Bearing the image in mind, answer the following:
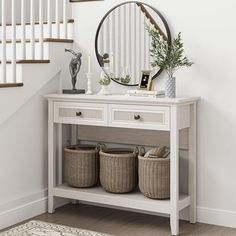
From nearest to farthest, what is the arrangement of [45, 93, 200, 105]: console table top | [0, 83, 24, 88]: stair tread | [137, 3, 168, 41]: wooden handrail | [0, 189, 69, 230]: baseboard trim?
[45, 93, 200, 105]: console table top < [0, 83, 24, 88]: stair tread < [0, 189, 69, 230]: baseboard trim < [137, 3, 168, 41]: wooden handrail

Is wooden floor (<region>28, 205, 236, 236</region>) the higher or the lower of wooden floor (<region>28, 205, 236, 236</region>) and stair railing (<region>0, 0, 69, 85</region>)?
the lower

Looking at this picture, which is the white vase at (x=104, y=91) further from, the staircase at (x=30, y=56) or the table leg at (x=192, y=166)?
the table leg at (x=192, y=166)

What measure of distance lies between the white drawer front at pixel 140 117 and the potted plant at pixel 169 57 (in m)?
0.19

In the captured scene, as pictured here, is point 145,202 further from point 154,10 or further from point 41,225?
point 154,10

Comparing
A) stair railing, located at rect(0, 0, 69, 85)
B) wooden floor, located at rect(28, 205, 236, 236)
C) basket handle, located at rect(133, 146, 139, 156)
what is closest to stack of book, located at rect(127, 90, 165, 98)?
basket handle, located at rect(133, 146, 139, 156)

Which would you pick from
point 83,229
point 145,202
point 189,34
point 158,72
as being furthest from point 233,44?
point 83,229

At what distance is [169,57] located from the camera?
347 cm

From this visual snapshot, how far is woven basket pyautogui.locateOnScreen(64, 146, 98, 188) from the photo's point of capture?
3781 millimetres

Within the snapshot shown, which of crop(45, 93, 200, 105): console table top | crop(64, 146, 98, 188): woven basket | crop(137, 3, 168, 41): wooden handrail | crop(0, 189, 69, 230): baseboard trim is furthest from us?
crop(64, 146, 98, 188): woven basket

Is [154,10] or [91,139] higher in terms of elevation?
[154,10]

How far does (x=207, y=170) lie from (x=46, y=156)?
49.9 inches

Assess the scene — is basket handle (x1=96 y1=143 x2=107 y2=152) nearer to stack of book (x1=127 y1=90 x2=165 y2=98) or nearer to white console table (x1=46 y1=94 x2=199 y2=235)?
white console table (x1=46 y1=94 x2=199 y2=235)

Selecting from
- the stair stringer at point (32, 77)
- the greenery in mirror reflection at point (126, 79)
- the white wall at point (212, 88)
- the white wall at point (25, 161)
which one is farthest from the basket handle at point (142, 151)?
the stair stringer at point (32, 77)

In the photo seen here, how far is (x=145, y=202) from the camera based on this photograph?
11.3ft
